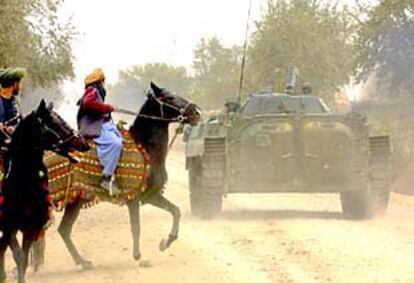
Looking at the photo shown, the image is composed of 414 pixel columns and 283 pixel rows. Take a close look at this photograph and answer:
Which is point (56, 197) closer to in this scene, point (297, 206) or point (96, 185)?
point (96, 185)

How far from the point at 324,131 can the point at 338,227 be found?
2.22m

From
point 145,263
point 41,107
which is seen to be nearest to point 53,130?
point 41,107

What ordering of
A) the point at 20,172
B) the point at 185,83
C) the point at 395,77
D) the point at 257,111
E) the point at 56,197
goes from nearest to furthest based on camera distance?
the point at 20,172 → the point at 56,197 → the point at 257,111 → the point at 395,77 → the point at 185,83

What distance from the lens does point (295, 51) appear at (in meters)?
38.7

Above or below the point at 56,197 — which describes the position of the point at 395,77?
above

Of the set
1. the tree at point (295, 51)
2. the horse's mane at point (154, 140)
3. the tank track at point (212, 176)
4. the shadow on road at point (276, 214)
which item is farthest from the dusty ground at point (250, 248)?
the tree at point (295, 51)

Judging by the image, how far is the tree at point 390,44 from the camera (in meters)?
34.7

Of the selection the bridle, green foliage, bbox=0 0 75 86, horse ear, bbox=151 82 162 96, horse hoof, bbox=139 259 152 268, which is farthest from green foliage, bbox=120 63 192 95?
horse hoof, bbox=139 259 152 268

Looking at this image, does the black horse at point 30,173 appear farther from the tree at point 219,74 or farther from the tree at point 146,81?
the tree at point 146,81

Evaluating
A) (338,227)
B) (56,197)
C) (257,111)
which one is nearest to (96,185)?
(56,197)

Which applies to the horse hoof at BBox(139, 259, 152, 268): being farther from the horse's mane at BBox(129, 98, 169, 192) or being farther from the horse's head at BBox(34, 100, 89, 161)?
the horse's head at BBox(34, 100, 89, 161)

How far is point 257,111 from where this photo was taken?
1816 cm

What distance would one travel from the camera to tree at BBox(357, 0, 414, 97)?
3466cm

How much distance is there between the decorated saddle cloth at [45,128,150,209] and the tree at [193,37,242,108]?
41069 mm
